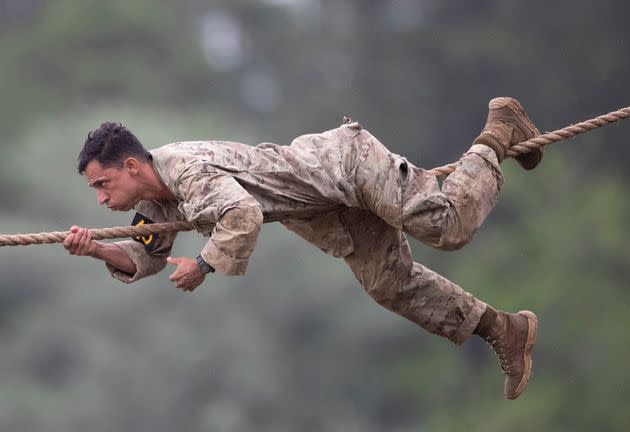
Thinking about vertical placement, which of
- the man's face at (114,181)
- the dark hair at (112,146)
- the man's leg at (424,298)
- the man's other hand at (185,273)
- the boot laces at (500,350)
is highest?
the dark hair at (112,146)

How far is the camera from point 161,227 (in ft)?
26.8

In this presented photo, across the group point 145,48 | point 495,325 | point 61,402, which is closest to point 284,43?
point 145,48

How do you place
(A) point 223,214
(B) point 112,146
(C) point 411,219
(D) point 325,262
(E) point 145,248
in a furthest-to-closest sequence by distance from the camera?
(D) point 325,262, (E) point 145,248, (C) point 411,219, (B) point 112,146, (A) point 223,214

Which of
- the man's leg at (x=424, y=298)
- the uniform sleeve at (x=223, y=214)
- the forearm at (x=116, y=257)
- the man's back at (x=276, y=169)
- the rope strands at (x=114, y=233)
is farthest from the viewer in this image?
the man's leg at (x=424, y=298)

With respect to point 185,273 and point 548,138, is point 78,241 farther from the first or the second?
point 548,138

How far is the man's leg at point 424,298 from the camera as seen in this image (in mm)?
8469

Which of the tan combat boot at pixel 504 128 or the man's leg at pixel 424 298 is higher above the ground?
the tan combat boot at pixel 504 128

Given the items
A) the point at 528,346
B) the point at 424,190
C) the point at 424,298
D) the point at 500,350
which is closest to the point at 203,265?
the point at 424,190

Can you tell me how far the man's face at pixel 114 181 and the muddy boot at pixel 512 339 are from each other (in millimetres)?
1925

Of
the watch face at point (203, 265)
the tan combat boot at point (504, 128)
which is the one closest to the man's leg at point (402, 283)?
the tan combat boot at point (504, 128)

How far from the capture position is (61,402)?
29594mm

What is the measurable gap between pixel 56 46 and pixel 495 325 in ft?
102

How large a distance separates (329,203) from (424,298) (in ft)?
2.58

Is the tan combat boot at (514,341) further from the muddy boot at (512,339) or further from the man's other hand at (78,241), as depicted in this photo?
the man's other hand at (78,241)
